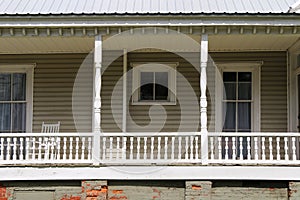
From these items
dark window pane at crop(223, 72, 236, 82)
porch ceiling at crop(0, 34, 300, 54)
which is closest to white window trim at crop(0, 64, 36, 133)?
porch ceiling at crop(0, 34, 300, 54)

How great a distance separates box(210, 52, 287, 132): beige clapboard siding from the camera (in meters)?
10.9

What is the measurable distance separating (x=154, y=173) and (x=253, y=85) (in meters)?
3.92

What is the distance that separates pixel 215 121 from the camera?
1094 centimetres

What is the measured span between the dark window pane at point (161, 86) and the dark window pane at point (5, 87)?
3.73 meters

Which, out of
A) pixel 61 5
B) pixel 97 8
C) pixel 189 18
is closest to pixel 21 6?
pixel 61 5

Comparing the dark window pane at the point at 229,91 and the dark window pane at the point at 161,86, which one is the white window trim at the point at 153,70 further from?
the dark window pane at the point at 229,91

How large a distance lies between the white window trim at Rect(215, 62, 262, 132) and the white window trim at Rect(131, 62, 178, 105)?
106 centimetres

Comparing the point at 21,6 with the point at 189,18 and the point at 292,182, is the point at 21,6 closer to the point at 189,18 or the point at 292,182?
the point at 189,18

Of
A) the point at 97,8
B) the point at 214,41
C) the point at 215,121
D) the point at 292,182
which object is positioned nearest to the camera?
the point at 292,182

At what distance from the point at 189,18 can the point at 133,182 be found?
3318 millimetres

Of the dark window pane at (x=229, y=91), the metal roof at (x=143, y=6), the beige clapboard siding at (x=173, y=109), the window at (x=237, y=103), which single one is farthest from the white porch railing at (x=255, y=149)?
the metal roof at (x=143, y=6)

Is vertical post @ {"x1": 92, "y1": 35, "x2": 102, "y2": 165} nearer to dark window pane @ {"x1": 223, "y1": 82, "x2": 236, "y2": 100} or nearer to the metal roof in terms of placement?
the metal roof

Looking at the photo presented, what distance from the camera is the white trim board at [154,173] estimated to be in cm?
837

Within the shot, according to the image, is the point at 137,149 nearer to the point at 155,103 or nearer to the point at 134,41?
the point at 155,103
